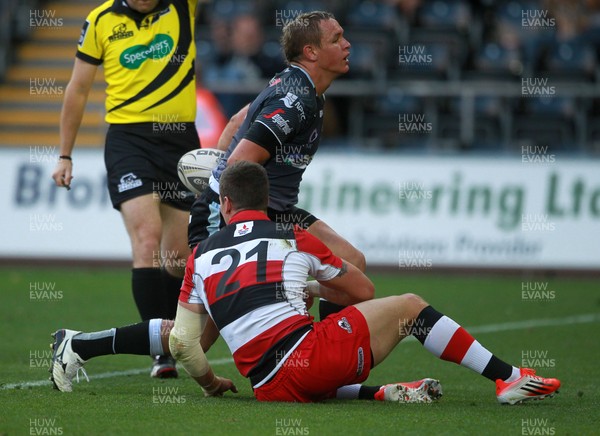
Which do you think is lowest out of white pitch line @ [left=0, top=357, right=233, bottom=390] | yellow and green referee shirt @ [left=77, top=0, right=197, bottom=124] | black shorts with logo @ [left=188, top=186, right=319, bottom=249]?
white pitch line @ [left=0, top=357, right=233, bottom=390]

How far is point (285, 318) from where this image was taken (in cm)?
584

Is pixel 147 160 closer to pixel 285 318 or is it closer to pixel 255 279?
pixel 255 279

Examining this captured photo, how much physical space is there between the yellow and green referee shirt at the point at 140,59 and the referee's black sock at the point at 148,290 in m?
1.06

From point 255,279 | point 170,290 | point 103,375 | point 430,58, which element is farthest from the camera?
point 430,58

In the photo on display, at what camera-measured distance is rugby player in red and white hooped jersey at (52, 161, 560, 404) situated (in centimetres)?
582

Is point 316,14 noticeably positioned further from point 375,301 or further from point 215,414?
point 215,414

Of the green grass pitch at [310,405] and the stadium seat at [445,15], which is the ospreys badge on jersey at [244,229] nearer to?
the green grass pitch at [310,405]

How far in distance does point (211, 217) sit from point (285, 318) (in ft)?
3.43

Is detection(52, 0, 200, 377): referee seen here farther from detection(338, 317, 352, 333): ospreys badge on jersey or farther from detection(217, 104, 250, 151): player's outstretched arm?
detection(338, 317, 352, 333): ospreys badge on jersey

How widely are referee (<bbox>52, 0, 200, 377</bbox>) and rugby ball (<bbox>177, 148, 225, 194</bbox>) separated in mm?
571

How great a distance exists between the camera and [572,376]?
24.4 ft

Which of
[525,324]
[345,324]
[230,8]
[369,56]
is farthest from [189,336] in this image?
[230,8]

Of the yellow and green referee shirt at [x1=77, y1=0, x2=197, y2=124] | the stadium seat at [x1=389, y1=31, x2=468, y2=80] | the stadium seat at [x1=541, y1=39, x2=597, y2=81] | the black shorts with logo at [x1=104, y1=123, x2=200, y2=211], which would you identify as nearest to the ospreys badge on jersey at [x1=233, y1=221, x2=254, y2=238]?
the black shorts with logo at [x1=104, y1=123, x2=200, y2=211]

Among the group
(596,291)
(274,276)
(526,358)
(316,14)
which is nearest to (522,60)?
(596,291)
